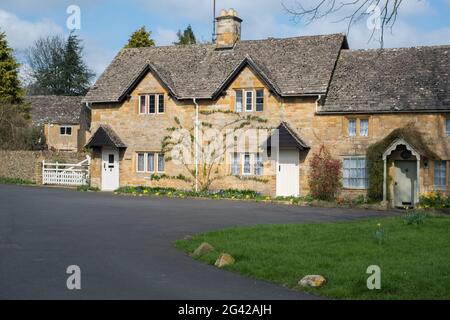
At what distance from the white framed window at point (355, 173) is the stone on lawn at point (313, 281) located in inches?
808

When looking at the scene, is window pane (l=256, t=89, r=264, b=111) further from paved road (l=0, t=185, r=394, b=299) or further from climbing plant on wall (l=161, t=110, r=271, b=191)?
paved road (l=0, t=185, r=394, b=299)

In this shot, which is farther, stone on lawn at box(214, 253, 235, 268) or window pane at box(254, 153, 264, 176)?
window pane at box(254, 153, 264, 176)

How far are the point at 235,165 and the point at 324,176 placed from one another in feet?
17.6

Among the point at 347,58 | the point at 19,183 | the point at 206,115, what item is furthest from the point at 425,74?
the point at 19,183

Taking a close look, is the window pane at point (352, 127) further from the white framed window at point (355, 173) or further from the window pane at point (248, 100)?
the window pane at point (248, 100)

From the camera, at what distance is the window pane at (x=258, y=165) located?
1303 inches

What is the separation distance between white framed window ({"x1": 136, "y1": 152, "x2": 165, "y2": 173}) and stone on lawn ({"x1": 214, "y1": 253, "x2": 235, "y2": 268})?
22956 millimetres

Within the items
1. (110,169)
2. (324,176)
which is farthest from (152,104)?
(324,176)

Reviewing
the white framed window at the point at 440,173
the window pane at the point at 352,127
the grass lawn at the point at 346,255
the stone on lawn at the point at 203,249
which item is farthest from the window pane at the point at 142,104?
the stone on lawn at the point at 203,249

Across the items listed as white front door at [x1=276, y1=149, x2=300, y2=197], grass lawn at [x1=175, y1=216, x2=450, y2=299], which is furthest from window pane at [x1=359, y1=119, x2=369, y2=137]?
A: grass lawn at [x1=175, y1=216, x2=450, y2=299]

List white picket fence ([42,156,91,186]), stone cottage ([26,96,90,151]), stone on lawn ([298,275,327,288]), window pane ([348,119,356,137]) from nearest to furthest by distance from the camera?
stone on lawn ([298,275,327,288])
window pane ([348,119,356,137])
white picket fence ([42,156,91,186])
stone cottage ([26,96,90,151])

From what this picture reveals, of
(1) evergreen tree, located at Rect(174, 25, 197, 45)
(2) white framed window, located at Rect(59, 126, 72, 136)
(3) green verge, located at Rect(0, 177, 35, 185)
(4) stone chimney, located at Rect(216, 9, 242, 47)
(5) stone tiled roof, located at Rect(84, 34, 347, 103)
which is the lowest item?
(3) green verge, located at Rect(0, 177, 35, 185)

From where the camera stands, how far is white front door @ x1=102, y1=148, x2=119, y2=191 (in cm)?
3656

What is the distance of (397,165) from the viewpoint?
30.1 metres
